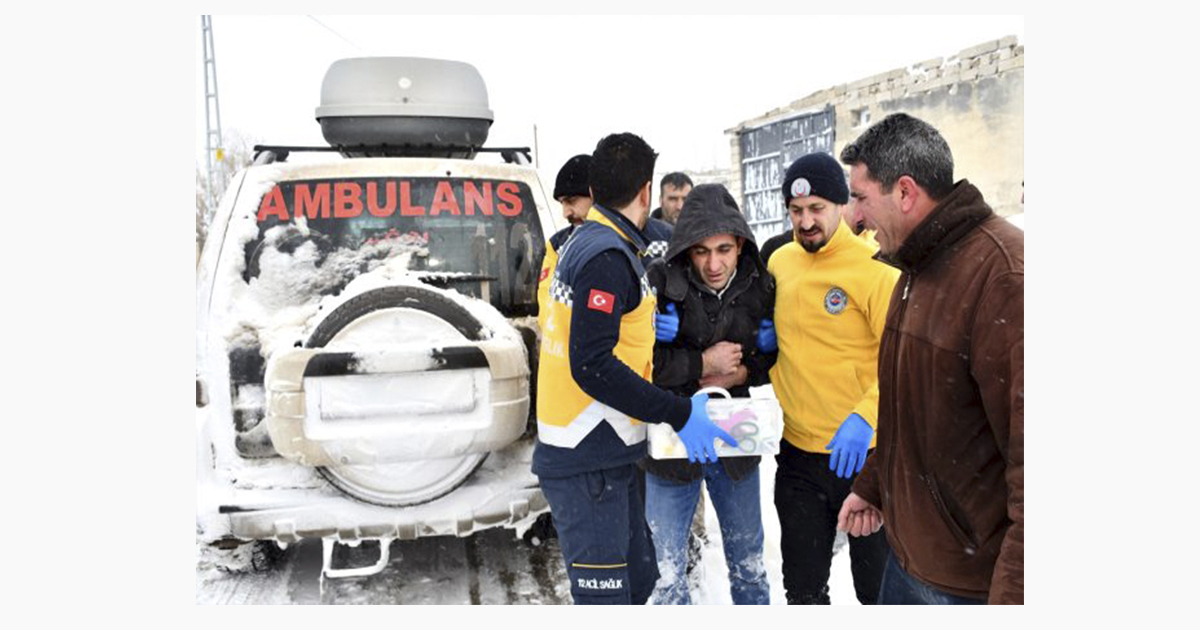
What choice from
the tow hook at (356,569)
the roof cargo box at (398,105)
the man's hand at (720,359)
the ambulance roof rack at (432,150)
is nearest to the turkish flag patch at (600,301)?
the man's hand at (720,359)

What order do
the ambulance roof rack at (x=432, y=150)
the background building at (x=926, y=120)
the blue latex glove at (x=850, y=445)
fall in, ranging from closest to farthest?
the blue latex glove at (x=850, y=445)
the ambulance roof rack at (x=432, y=150)
the background building at (x=926, y=120)

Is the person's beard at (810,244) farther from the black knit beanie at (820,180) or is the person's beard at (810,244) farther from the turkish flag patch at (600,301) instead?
the turkish flag patch at (600,301)

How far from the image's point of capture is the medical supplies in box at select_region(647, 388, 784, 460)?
279cm

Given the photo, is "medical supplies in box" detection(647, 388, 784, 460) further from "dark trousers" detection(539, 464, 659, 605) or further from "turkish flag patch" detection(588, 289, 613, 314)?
"turkish flag patch" detection(588, 289, 613, 314)

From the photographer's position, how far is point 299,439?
3350mm

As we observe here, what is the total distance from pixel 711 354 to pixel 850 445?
1.85 feet

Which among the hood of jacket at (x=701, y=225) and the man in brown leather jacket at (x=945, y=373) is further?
the hood of jacket at (x=701, y=225)

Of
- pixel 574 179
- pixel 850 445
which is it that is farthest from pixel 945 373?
pixel 574 179

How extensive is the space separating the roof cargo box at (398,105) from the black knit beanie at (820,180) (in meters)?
2.56

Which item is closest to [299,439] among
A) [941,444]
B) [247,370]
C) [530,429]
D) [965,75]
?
[247,370]

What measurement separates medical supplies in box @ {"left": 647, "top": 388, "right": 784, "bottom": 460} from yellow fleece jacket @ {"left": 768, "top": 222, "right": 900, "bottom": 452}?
0.38 meters

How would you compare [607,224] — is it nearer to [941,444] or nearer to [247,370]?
[941,444]

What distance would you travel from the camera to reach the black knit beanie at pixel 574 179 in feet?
14.6

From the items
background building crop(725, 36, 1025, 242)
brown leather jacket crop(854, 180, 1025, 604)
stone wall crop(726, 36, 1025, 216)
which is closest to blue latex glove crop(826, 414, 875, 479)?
brown leather jacket crop(854, 180, 1025, 604)
